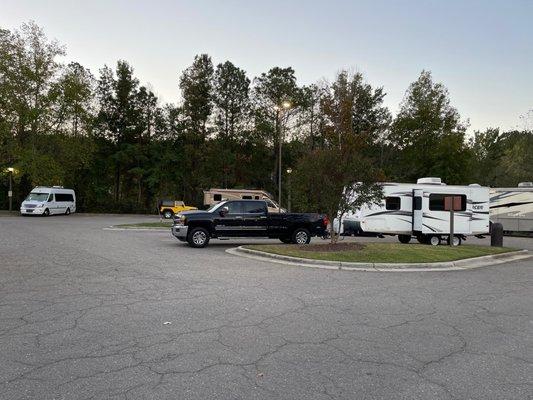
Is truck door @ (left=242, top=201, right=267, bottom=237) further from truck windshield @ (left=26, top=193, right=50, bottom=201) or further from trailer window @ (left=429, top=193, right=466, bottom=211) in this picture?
truck windshield @ (left=26, top=193, right=50, bottom=201)

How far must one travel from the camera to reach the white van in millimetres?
34062

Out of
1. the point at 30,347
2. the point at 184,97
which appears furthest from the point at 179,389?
the point at 184,97

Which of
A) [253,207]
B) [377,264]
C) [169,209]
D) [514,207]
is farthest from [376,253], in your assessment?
[169,209]

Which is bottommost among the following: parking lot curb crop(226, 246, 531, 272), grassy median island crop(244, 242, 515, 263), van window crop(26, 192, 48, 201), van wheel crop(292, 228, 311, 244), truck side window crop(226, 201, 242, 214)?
parking lot curb crop(226, 246, 531, 272)

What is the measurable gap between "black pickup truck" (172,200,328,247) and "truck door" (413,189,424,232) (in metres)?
4.97

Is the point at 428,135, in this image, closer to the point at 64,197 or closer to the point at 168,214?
the point at 168,214

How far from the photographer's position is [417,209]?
63.6 ft

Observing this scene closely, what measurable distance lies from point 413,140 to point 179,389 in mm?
50756

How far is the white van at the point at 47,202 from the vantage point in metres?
34.1

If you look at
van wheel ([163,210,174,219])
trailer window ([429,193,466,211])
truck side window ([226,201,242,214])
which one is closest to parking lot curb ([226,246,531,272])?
truck side window ([226,201,242,214])

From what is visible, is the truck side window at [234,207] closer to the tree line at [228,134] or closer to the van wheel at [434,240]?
the van wheel at [434,240]

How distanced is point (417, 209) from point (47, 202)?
3045 cm

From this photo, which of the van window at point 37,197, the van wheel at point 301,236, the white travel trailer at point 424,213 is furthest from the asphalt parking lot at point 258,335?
the van window at point 37,197

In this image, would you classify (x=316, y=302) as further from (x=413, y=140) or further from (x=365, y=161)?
(x=413, y=140)
